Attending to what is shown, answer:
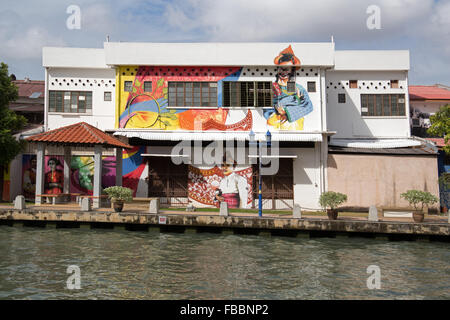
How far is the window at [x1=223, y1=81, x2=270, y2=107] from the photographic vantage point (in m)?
22.8

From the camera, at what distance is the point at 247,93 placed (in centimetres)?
2286

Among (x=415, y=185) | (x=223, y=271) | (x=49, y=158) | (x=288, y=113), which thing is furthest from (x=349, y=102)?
(x=49, y=158)

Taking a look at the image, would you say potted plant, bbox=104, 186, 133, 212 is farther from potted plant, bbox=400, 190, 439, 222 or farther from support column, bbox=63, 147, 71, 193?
potted plant, bbox=400, 190, 439, 222

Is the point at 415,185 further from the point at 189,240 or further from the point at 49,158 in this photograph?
the point at 49,158

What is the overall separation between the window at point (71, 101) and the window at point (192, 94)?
5737mm

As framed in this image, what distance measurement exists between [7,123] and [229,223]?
581 inches

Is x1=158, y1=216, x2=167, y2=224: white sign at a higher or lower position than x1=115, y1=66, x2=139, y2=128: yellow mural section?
lower

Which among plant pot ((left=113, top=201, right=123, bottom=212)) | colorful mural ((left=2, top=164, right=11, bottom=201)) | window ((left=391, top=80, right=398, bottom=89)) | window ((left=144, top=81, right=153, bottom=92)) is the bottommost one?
plant pot ((left=113, top=201, right=123, bottom=212))

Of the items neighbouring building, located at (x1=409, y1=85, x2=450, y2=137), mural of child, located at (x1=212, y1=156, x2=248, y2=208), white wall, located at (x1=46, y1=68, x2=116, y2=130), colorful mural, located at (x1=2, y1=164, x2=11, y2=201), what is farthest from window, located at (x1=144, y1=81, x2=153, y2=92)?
neighbouring building, located at (x1=409, y1=85, x2=450, y2=137)

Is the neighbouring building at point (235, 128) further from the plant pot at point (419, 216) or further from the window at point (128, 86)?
the plant pot at point (419, 216)

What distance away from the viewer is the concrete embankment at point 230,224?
16297 millimetres

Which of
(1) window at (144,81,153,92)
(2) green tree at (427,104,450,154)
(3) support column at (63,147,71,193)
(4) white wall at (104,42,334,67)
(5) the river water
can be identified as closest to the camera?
(5) the river water

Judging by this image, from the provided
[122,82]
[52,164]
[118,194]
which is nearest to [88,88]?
[122,82]

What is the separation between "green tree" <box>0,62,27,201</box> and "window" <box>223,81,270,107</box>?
12.6m
